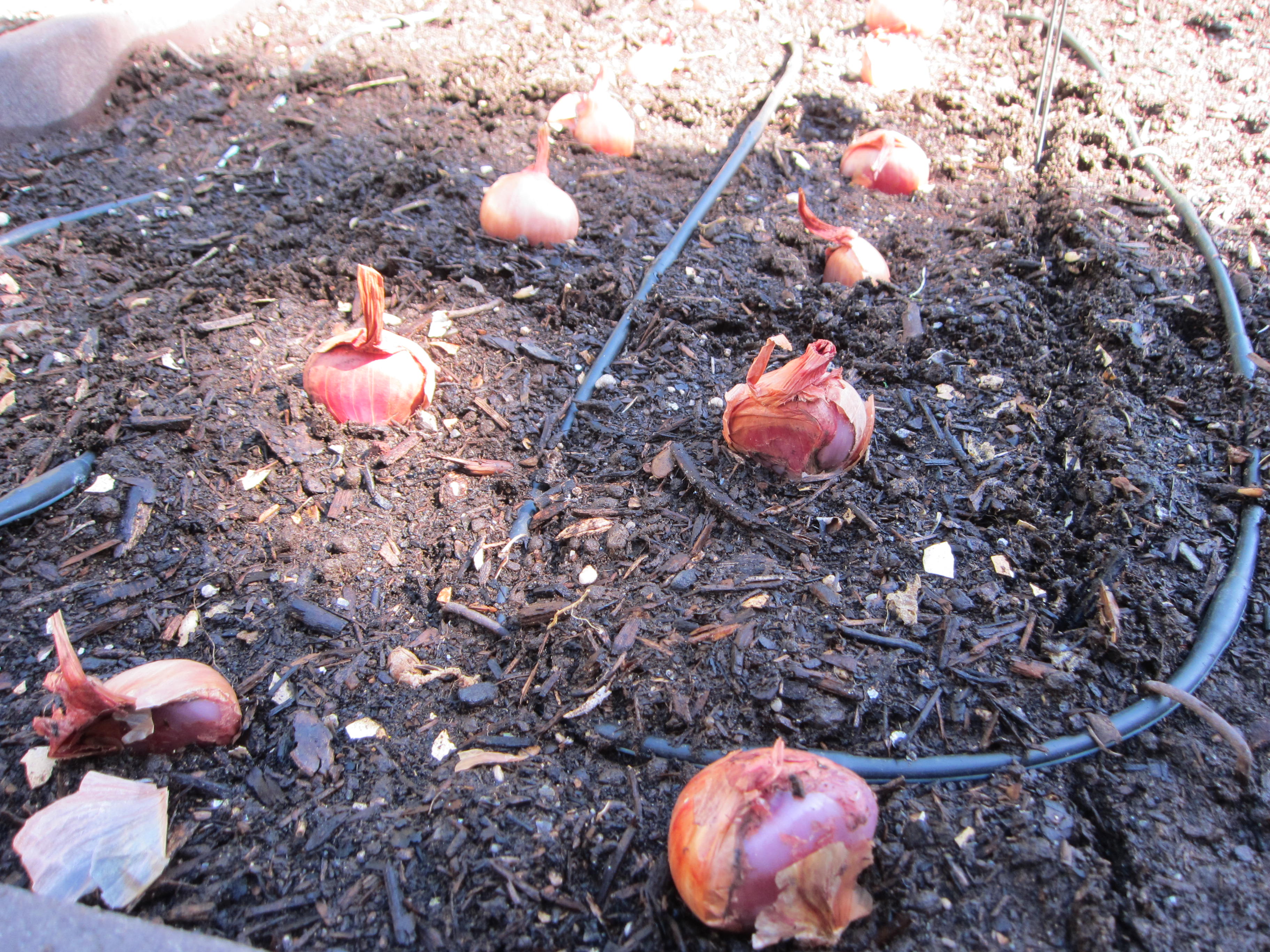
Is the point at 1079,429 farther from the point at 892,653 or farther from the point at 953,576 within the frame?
the point at 892,653

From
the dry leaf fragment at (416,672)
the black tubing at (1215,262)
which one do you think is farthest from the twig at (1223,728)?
the dry leaf fragment at (416,672)

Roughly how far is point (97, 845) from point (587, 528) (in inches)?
47.6

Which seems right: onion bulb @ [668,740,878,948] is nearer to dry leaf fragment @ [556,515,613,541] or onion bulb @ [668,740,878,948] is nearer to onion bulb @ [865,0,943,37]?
dry leaf fragment @ [556,515,613,541]

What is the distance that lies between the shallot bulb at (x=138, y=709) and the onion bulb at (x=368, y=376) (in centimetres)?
87

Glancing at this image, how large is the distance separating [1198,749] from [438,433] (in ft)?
6.78

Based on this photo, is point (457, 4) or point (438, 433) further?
point (457, 4)

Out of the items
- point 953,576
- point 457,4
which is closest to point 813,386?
point 953,576

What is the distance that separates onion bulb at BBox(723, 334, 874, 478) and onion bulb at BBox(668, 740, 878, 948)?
981 mm

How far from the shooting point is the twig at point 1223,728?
1538 millimetres

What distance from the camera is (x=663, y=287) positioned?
289 centimetres

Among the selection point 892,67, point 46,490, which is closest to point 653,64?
point 892,67

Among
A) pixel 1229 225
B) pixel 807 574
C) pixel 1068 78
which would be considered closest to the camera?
pixel 807 574

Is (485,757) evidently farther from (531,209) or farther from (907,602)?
(531,209)

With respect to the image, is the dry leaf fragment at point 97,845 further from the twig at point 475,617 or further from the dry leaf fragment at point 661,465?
the dry leaf fragment at point 661,465
